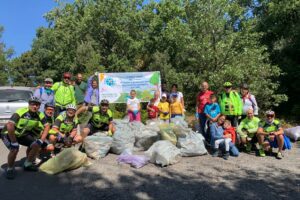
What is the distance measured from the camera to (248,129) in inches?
325

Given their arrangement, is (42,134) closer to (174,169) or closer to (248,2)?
(174,169)

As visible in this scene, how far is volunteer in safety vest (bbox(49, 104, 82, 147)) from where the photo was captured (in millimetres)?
7133

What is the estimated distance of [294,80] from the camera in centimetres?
1644

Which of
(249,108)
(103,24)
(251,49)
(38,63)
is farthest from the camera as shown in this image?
(38,63)

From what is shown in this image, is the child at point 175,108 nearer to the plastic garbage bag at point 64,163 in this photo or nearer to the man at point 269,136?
the man at point 269,136

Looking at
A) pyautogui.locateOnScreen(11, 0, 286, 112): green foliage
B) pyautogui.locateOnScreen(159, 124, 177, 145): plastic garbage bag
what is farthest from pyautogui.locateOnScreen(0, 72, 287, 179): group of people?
pyautogui.locateOnScreen(11, 0, 286, 112): green foliage

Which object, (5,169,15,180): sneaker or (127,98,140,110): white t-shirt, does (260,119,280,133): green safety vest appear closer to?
(127,98,140,110): white t-shirt

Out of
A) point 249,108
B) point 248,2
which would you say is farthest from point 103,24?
point 249,108

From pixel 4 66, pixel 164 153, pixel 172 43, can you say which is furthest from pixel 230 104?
pixel 4 66

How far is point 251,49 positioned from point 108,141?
8.37m

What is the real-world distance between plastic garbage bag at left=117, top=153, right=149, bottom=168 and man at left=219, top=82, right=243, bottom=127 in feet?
8.32

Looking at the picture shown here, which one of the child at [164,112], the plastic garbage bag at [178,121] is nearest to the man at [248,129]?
the plastic garbage bag at [178,121]

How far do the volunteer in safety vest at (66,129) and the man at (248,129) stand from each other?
3.71m

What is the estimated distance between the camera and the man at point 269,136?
789cm
